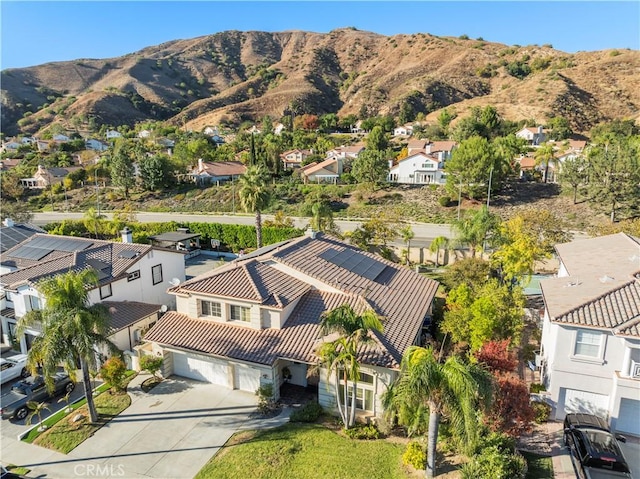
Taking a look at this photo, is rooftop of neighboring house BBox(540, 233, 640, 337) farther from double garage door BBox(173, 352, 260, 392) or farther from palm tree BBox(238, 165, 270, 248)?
palm tree BBox(238, 165, 270, 248)

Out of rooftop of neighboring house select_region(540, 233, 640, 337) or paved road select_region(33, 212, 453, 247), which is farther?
paved road select_region(33, 212, 453, 247)

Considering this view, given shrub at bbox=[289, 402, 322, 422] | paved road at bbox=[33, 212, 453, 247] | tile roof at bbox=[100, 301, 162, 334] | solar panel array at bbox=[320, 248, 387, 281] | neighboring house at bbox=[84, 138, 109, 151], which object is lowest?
shrub at bbox=[289, 402, 322, 422]

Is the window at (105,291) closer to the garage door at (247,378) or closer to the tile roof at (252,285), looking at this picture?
the tile roof at (252,285)

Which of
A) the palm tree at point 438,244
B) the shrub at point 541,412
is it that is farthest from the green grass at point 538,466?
the palm tree at point 438,244

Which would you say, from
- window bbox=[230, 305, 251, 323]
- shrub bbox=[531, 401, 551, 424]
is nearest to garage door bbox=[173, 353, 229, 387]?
window bbox=[230, 305, 251, 323]

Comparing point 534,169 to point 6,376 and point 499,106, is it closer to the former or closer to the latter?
point 499,106

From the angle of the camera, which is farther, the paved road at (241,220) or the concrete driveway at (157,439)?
the paved road at (241,220)
